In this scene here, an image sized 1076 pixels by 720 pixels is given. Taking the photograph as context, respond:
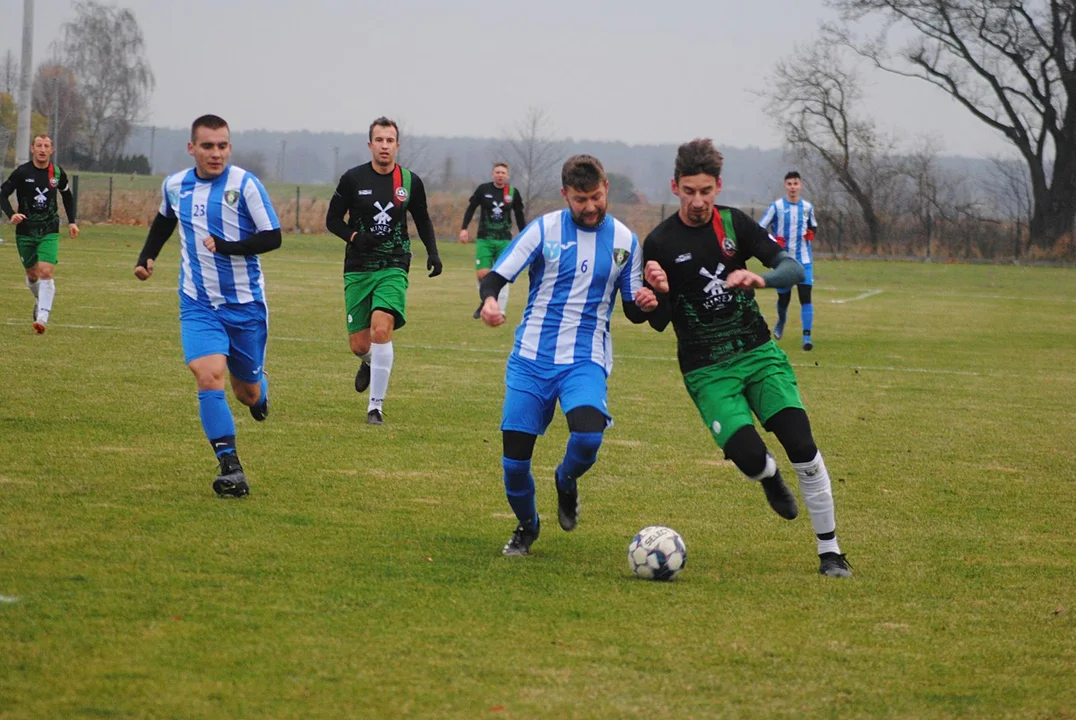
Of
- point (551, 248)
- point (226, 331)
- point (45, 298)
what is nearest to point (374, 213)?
point (226, 331)

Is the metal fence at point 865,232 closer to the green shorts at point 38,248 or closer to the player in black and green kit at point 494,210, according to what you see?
the player in black and green kit at point 494,210

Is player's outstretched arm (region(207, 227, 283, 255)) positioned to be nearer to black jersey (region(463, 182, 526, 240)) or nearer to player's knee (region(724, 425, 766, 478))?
player's knee (region(724, 425, 766, 478))

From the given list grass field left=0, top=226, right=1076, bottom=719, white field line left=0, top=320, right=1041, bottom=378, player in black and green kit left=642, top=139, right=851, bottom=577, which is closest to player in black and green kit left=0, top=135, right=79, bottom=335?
white field line left=0, top=320, right=1041, bottom=378

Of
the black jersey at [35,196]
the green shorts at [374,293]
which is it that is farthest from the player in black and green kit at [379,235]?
the black jersey at [35,196]

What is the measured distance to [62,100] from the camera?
68.6 m

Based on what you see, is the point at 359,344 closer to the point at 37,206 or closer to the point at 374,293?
the point at 374,293

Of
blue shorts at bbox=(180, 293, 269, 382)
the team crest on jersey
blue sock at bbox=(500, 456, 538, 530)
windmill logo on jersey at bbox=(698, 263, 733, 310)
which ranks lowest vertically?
blue sock at bbox=(500, 456, 538, 530)

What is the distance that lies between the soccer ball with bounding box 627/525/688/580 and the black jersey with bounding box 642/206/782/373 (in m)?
0.88

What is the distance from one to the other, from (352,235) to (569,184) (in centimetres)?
437

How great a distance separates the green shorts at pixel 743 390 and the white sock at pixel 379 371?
429 centimetres

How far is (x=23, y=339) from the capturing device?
13.6 m

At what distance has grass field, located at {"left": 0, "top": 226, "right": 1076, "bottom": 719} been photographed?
4.21 m

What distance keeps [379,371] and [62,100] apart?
65.0m

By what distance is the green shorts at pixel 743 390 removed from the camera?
5.92 m
